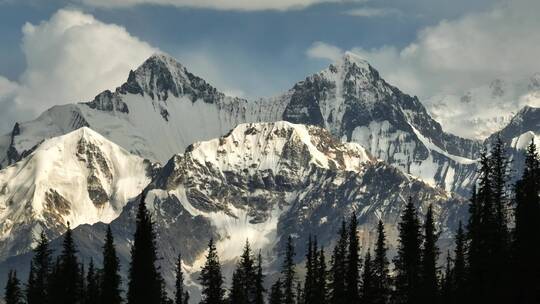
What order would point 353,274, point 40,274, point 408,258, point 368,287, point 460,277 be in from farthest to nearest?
point 40,274
point 353,274
point 408,258
point 368,287
point 460,277

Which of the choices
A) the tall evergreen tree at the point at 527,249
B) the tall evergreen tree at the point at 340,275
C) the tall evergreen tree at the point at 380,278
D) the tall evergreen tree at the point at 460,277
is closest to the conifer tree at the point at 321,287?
the tall evergreen tree at the point at 340,275

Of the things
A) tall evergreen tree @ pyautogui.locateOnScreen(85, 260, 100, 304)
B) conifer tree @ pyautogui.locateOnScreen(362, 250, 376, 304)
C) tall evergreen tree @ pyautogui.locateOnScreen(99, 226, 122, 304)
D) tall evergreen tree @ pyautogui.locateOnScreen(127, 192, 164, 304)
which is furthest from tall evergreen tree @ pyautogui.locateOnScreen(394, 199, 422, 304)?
tall evergreen tree @ pyautogui.locateOnScreen(85, 260, 100, 304)

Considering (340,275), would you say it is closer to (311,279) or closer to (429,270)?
(311,279)

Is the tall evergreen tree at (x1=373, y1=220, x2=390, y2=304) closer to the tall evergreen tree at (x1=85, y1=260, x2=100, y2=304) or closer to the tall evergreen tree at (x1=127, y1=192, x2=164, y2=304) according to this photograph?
the tall evergreen tree at (x1=127, y1=192, x2=164, y2=304)

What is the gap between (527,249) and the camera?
9956 cm

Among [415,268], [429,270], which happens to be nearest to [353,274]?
[415,268]

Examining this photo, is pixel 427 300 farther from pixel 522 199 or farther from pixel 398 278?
pixel 522 199

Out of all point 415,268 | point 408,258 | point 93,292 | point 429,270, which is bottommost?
point 93,292

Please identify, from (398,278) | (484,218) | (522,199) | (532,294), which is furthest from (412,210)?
(532,294)

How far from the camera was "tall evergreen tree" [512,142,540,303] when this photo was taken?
98.1m

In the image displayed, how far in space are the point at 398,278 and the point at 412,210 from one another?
21.3 feet

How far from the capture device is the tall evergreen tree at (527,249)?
9806 centimetres

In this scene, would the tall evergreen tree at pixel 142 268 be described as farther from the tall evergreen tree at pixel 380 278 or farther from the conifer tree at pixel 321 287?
the conifer tree at pixel 321 287

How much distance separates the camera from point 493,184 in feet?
392
